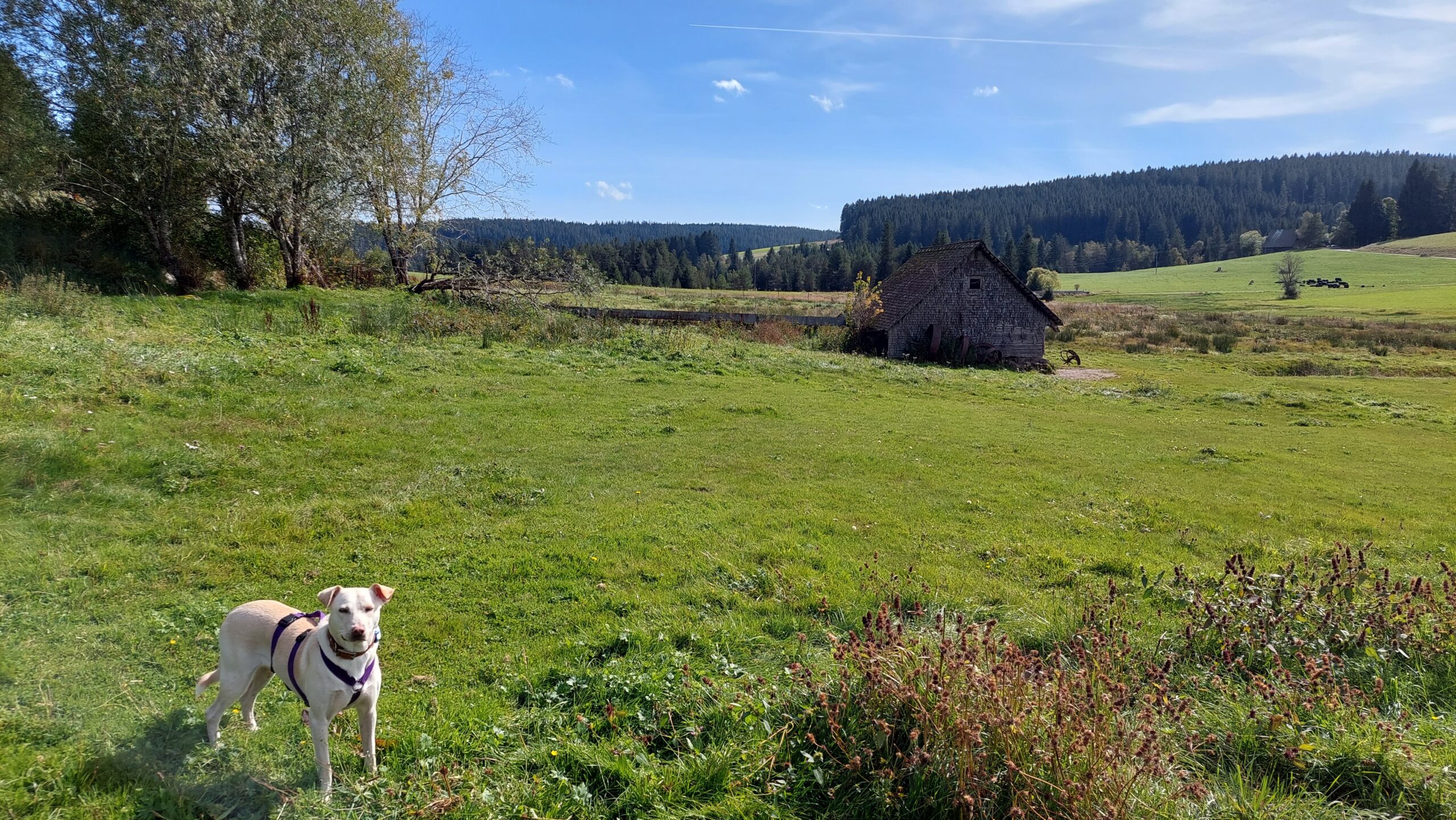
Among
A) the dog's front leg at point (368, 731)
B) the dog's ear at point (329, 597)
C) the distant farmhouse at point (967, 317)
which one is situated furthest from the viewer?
the distant farmhouse at point (967, 317)

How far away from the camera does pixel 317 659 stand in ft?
11.6

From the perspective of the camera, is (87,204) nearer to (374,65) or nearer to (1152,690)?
(374,65)

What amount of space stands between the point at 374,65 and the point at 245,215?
778cm

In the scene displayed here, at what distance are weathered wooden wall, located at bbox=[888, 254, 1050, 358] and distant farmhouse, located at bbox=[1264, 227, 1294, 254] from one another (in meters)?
152

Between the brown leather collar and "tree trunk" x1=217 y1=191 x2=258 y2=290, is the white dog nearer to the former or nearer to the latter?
the brown leather collar

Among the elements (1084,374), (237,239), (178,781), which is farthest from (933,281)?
(178,781)

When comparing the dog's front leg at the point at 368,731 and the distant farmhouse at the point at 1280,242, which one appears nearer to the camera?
the dog's front leg at the point at 368,731

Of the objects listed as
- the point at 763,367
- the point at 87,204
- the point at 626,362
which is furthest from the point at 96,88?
the point at 763,367

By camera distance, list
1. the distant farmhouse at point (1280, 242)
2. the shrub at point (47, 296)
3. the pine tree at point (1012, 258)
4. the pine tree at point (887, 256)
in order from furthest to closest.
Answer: the distant farmhouse at point (1280, 242), the pine tree at point (887, 256), the pine tree at point (1012, 258), the shrub at point (47, 296)

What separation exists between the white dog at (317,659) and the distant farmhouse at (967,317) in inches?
1276

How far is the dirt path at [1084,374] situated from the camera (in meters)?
30.6

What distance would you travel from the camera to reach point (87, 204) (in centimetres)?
2098

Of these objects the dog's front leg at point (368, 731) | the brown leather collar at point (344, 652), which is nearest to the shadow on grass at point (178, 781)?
the dog's front leg at point (368, 731)

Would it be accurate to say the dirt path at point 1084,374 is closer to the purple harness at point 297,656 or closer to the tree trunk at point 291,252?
the purple harness at point 297,656
